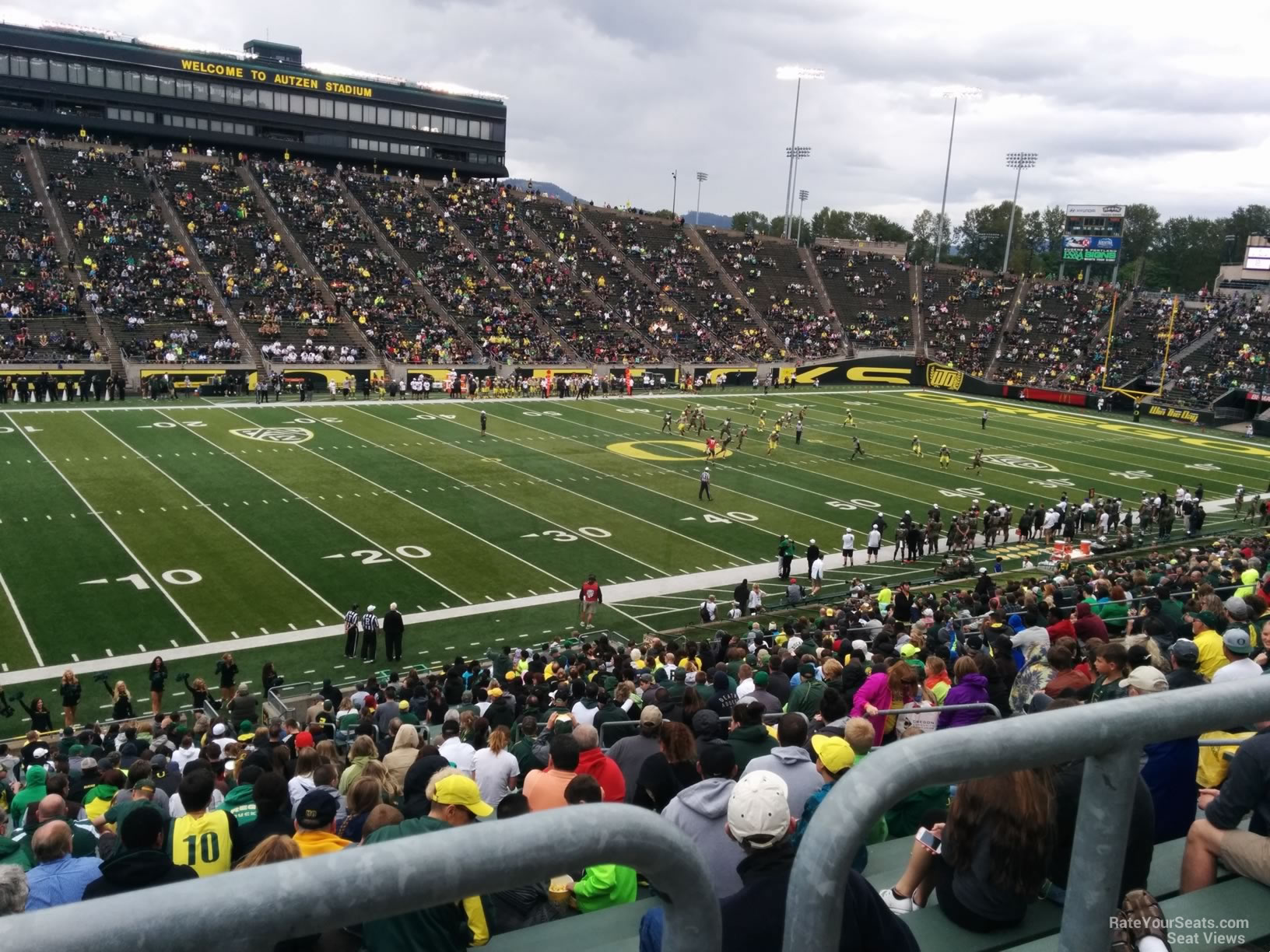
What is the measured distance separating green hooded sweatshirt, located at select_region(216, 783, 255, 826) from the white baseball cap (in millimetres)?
Answer: 4214

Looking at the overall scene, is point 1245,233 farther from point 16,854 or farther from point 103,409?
point 16,854

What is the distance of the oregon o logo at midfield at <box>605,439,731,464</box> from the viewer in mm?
38188

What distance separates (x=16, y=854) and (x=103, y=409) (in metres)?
39.8

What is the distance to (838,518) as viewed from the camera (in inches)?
1219

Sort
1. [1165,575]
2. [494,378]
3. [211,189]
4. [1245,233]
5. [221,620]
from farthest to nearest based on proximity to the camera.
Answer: [1245,233] < [211,189] < [494,378] < [221,620] < [1165,575]

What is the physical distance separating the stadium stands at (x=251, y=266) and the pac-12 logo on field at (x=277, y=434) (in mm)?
11293

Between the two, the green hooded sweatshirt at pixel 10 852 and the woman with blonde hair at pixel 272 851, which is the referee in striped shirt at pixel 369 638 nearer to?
the green hooded sweatshirt at pixel 10 852

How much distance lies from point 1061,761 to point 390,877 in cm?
120

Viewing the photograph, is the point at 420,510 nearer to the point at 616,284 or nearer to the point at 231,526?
the point at 231,526

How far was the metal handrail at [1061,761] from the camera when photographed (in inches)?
67.4

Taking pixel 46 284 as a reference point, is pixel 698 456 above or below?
below

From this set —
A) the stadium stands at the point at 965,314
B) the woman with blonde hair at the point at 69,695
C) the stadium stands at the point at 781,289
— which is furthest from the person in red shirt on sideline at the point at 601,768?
the stadium stands at the point at 965,314

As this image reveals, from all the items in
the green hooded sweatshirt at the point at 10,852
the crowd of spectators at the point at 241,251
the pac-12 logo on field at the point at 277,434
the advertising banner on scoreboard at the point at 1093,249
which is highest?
the advertising banner on scoreboard at the point at 1093,249

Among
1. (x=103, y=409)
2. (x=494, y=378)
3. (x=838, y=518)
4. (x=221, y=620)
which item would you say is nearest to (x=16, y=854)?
(x=221, y=620)
